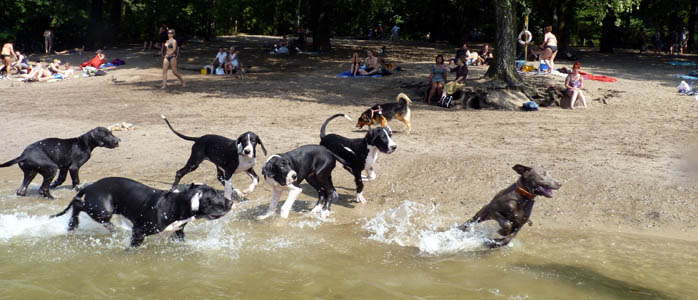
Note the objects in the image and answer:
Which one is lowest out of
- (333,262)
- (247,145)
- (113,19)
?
(333,262)

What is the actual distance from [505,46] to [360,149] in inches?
400

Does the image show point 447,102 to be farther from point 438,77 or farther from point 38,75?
point 38,75

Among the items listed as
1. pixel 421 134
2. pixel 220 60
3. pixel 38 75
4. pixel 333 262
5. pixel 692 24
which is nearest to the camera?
pixel 333 262

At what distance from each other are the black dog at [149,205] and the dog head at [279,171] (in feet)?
4.76

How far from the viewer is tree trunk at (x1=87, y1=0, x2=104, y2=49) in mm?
33031

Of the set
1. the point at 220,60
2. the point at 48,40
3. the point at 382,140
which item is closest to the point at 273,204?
the point at 382,140

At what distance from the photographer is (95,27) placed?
33.1m

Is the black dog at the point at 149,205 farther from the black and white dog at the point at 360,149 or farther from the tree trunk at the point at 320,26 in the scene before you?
the tree trunk at the point at 320,26

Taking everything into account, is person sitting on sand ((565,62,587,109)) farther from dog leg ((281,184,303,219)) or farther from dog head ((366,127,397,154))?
dog leg ((281,184,303,219))

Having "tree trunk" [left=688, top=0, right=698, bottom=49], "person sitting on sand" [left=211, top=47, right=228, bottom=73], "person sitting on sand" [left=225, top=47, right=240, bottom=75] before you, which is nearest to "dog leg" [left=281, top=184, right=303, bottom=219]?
"person sitting on sand" [left=225, top=47, right=240, bottom=75]

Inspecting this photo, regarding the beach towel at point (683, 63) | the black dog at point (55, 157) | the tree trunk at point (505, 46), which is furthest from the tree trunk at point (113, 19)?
the beach towel at point (683, 63)

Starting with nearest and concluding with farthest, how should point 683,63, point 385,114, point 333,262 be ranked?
1. point 333,262
2. point 385,114
3. point 683,63

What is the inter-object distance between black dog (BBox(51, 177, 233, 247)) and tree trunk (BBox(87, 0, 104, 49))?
28.4 m

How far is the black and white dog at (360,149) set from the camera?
30.0 ft
